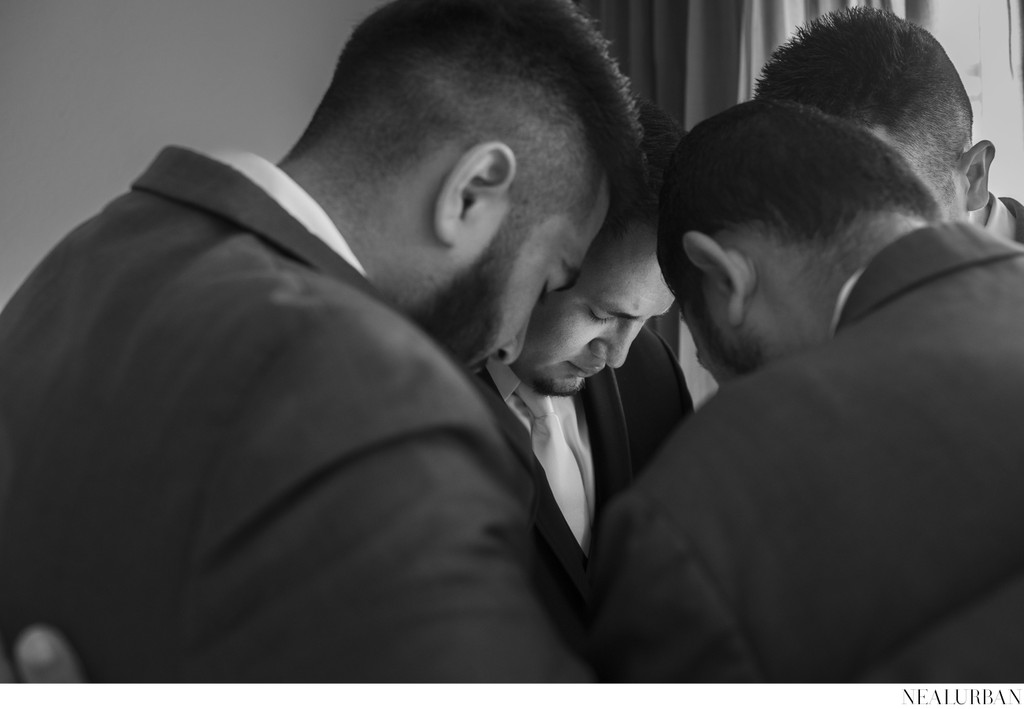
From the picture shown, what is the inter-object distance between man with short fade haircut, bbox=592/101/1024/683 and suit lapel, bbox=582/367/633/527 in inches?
30.3

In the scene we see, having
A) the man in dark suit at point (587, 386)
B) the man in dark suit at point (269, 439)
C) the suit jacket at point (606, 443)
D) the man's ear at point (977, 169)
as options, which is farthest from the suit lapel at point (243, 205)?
the man's ear at point (977, 169)

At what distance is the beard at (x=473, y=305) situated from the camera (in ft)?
3.71

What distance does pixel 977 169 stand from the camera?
1.73 meters

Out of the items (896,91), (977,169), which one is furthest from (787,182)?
(977,169)

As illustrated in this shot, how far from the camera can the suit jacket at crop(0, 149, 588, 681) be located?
0.66 meters

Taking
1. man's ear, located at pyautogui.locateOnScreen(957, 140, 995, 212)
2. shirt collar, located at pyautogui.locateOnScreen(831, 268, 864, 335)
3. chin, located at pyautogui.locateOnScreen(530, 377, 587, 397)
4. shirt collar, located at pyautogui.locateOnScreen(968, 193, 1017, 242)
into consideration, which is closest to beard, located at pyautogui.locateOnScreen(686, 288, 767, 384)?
shirt collar, located at pyautogui.locateOnScreen(831, 268, 864, 335)

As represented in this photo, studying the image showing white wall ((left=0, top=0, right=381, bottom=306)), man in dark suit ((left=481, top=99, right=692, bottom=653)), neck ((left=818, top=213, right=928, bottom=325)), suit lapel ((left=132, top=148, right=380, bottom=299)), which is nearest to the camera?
suit lapel ((left=132, top=148, right=380, bottom=299))

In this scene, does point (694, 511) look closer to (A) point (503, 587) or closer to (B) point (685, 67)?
(A) point (503, 587)

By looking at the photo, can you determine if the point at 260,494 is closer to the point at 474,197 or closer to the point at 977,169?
the point at 474,197

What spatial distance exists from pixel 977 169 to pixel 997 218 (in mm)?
321

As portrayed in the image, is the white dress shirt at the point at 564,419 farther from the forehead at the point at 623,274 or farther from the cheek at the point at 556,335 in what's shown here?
the forehead at the point at 623,274

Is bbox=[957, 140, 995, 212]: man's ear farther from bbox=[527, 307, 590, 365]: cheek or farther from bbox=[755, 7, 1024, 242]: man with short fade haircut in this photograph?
bbox=[527, 307, 590, 365]: cheek

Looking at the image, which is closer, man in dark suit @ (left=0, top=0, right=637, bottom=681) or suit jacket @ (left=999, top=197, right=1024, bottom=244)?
man in dark suit @ (left=0, top=0, right=637, bottom=681)

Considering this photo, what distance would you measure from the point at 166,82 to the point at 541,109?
2822 millimetres
